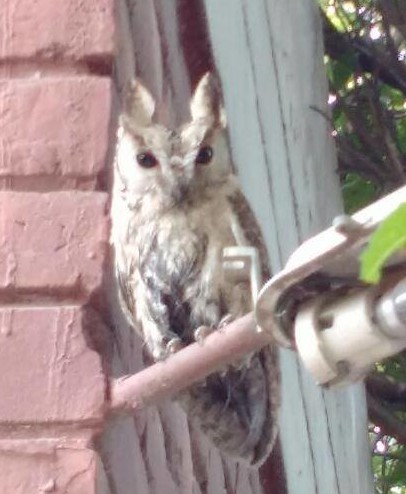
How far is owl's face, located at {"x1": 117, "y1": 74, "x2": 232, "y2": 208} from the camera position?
240cm

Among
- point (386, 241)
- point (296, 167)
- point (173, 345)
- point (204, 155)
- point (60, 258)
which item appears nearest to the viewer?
point (386, 241)

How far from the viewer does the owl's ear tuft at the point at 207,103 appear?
8.05 ft

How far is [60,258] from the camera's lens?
6.95 ft

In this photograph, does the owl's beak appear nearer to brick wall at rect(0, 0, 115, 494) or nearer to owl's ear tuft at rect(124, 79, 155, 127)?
→ owl's ear tuft at rect(124, 79, 155, 127)

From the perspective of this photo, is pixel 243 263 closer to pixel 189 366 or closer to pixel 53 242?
pixel 189 366

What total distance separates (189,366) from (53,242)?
0.38m

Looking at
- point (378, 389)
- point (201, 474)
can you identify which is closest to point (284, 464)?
point (201, 474)

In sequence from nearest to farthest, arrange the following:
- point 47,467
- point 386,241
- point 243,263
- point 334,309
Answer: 1. point 386,241
2. point 334,309
3. point 243,263
4. point 47,467

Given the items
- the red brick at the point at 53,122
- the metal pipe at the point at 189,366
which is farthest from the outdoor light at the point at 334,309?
the red brick at the point at 53,122

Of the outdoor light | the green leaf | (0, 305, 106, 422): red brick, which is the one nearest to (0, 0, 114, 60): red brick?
(0, 305, 106, 422): red brick

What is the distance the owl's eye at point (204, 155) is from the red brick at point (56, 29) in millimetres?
289

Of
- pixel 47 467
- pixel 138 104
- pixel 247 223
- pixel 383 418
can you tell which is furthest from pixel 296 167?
pixel 47 467

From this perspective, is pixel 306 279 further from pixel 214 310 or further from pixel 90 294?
pixel 214 310

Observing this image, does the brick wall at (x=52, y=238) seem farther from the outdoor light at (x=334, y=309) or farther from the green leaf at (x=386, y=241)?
the green leaf at (x=386, y=241)
